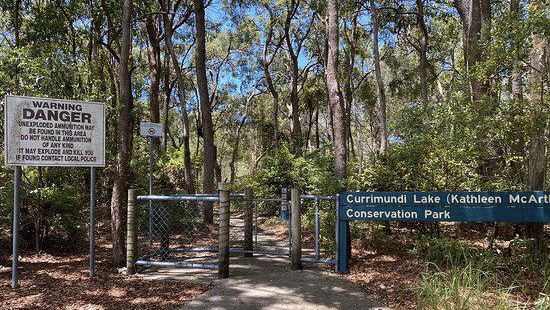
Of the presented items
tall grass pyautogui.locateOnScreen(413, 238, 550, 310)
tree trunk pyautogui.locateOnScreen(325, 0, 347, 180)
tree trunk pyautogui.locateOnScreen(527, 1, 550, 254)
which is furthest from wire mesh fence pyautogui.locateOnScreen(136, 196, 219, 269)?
tree trunk pyautogui.locateOnScreen(527, 1, 550, 254)

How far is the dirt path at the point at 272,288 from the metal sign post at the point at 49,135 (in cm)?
189

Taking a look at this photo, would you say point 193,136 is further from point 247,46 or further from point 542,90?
point 542,90

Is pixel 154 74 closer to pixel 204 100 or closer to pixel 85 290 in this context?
pixel 204 100

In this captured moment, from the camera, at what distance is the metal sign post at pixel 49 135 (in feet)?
20.0

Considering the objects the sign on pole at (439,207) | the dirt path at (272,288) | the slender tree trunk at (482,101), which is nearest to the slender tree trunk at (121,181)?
the dirt path at (272,288)

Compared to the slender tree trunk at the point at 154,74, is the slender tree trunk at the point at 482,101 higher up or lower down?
lower down

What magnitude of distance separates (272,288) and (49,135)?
13.9ft

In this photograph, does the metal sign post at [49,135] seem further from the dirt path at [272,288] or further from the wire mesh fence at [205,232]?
the dirt path at [272,288]

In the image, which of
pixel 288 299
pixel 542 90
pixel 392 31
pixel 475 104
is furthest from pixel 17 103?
pixel 392 31

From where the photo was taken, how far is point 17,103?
6.11 meters

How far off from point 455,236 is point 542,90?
3428mm

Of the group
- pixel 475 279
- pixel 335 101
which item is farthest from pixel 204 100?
pixel 475 279

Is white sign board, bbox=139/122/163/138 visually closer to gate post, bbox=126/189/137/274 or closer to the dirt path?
gate post, bbox=126/189/137/274

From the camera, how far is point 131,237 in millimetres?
Answer: 6828
